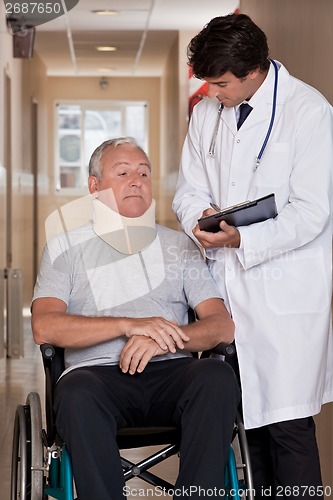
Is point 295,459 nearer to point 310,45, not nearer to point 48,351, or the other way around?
point 48,351

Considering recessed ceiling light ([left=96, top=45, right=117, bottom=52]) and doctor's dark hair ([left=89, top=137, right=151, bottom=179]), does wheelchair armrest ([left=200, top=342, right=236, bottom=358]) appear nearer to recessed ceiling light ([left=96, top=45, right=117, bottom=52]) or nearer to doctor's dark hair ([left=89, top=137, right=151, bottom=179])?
doctor's dark hair ([left=89, top=137, right=151, bottom=179])

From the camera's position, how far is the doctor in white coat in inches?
88.0

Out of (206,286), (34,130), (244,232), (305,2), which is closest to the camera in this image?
(244,232)

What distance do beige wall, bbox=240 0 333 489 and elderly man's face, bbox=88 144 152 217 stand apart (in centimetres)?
66

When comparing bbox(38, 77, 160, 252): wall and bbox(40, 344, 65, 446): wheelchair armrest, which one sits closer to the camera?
bbox(40, 344, 65, 446): wheelchair armrest

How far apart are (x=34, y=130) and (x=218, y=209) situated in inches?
334

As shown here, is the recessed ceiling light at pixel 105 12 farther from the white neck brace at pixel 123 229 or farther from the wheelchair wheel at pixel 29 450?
the wheelchair wheel at pixel 29 450

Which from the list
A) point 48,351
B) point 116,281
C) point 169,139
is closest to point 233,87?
point 116,281

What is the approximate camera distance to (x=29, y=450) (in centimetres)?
224

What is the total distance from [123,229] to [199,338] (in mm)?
427

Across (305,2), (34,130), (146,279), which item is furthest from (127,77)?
(146,279)

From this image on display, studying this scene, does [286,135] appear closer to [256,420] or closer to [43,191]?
[256,420]

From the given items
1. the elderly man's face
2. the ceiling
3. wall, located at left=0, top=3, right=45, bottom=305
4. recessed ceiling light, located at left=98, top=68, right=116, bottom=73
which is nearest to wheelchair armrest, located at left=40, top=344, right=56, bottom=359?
the elderly man's face

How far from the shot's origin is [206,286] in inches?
96.1
